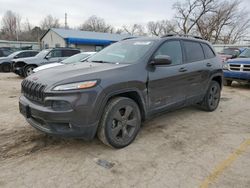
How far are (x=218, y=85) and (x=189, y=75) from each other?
1.67 meters

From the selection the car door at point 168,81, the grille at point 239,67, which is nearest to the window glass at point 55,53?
the grille at point 239,67

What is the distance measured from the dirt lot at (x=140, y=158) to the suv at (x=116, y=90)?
383 millimetres

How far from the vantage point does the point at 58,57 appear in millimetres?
11711

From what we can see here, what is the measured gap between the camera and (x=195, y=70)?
462 centimetres

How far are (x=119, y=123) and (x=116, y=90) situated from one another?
54 centimetres

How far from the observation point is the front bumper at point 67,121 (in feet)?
9.34

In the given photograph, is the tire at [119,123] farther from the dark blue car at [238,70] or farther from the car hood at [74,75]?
the dark blue car at [238,70]

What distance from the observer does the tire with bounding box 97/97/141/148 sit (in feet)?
10.4

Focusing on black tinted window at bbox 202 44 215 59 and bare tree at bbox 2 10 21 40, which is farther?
bare tree at bbox 2 10 21 40

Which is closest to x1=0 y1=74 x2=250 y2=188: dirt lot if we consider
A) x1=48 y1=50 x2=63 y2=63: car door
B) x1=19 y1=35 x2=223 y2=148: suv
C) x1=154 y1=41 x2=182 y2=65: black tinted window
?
x1=19 y1=35 x2=223 y2=148: suv

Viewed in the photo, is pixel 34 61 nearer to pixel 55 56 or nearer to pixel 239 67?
pixel 55 56

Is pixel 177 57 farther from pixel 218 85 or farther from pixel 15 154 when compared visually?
pixel 15 154

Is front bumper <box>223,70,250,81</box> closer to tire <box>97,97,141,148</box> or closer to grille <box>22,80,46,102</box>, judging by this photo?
tire <box>97,97,141,148</box>

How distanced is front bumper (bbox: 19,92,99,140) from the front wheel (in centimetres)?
333
